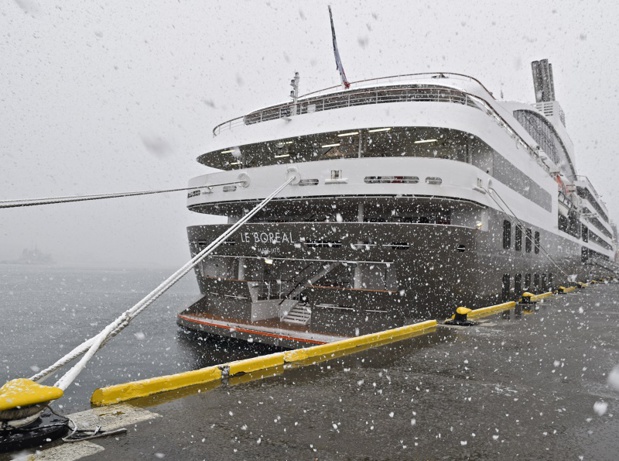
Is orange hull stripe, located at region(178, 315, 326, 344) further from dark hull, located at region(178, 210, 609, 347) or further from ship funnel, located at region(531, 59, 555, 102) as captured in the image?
ship funnel, located at region(531, 59, 555, 102)

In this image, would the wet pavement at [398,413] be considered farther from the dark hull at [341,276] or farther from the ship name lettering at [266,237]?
the ship name lettering at [266,237]

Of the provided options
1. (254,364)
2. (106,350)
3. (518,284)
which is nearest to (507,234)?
(518,284)

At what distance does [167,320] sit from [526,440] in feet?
87.0

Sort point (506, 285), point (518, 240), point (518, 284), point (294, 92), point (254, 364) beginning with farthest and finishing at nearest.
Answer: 1. point (518, 284)
2. point (518, 240)
3. point (506, 285)
4. point (294, 92)
5. point (254, 364)

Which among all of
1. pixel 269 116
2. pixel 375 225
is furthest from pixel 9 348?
pixel 375 225

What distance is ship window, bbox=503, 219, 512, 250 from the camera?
52.1 feet

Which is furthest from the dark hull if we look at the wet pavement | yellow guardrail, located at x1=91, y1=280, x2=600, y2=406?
the wet pavement

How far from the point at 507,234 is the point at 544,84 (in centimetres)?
4022

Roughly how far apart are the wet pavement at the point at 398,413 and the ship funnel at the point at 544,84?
161ft

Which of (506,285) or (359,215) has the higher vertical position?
(359,215)

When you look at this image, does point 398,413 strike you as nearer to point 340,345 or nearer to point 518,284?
point 340,345

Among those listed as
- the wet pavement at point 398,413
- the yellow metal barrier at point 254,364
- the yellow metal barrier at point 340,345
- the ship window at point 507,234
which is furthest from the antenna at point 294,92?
the yellow metal barrier at point 254,364

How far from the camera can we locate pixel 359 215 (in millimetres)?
12891

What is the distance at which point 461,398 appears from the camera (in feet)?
16.5
